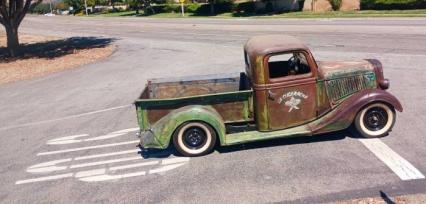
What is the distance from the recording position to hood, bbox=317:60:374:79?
814cm

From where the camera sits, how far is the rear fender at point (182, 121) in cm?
779

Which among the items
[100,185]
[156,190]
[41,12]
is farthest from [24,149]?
[41,12]

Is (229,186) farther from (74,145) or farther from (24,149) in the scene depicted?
(24,149)

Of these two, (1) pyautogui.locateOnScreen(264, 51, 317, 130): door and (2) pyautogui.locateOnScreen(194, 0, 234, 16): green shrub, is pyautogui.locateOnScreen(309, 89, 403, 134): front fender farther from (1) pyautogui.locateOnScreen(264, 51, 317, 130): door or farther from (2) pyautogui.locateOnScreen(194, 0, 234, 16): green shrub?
(2) pyautogui.locateOnScreen(194, 0, 234, 16): green shrub

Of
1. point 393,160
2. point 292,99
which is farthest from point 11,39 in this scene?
point 393,160

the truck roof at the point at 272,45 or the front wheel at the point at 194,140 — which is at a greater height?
the truck roof at the point at 272,45

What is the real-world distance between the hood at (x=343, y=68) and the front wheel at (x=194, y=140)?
2334 mm

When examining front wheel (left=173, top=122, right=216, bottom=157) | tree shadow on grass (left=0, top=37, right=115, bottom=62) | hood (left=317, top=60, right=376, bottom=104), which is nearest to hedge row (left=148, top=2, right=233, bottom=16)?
tree shadow on grass (left=0, top=37, right=115, bottom=62)

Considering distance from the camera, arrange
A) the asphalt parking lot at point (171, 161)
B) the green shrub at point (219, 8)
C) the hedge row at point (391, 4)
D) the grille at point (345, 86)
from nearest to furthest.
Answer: the asphalt parking lot at point (171, 161)
the grille at point (345, 86)
the hedge row at point (391, 4)
the green shrub at point (219, 8)

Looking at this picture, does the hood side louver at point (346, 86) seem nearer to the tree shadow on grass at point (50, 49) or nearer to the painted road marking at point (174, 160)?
the painted road marking at point (174, 160)

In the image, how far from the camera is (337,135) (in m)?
8.57

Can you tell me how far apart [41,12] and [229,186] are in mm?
120698

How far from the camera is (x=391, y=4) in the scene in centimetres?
3609

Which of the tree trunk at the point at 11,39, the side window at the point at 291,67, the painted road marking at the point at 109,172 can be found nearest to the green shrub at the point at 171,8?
the tree trunk at the point at 11,39
